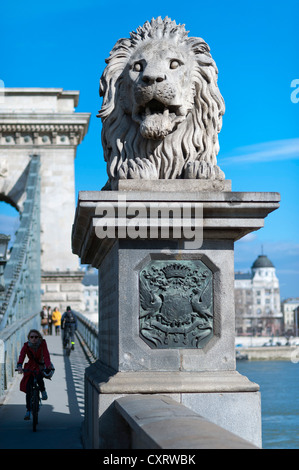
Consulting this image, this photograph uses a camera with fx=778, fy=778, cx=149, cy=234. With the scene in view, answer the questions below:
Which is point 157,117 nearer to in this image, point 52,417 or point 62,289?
point 52,417

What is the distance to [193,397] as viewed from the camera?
448 cm

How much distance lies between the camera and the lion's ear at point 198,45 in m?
5.13

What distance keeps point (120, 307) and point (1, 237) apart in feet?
21.5

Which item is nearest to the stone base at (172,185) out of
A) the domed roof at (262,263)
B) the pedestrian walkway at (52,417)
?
the pedestrian walkway at (52,417)

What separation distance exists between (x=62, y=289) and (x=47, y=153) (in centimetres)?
666

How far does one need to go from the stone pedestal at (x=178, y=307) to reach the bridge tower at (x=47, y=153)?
96.1ft

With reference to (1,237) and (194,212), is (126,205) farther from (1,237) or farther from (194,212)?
(1,237)

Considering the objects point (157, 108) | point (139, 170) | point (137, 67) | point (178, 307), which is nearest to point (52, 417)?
point (178, 307)

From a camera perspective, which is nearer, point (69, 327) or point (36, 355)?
point (36, 355)

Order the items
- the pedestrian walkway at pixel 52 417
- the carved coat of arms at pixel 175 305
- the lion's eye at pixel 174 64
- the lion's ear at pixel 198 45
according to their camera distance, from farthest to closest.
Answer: the pedestrian walkway at pixel 52 417 → the lion's ear at pixel 198 45 → the lion's eye at pixel 174 64 → the carved coat of arms at pixel 175 305

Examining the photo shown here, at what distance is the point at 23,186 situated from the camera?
119 ft

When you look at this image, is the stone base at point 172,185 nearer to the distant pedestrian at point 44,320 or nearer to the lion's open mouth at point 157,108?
the lion's open mouth at point 157,108
